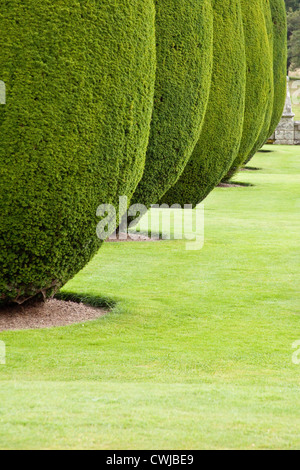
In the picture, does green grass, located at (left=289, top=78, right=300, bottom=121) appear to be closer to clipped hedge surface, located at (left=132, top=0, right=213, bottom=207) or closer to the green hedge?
the green hedge

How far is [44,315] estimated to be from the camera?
8047 millimetres

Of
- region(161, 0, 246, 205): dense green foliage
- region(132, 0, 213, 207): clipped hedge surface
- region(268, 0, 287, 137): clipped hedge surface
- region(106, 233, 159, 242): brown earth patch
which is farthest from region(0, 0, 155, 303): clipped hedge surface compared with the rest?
region(268, 0, 287, 137): clipped hedge surface

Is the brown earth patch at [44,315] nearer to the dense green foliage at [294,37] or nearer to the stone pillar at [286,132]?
the stone pillar at [286,132]

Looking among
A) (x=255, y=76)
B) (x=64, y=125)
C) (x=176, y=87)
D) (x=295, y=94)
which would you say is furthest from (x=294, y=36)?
(x=64, y=125)

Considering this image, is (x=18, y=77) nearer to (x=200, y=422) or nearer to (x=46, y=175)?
(x=46, y=175)

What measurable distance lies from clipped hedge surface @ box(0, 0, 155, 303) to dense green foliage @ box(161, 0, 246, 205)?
6132 mm

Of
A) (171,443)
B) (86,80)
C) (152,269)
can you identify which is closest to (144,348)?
(86,80)

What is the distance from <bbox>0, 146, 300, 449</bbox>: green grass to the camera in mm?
4145

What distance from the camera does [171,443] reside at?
392 cm

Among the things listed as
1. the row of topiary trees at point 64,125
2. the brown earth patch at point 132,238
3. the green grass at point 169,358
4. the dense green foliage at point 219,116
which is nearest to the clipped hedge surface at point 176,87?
the green grass at point 169,358

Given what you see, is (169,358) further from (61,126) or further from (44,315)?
(61,126)

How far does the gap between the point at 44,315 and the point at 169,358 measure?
1.95 meters
